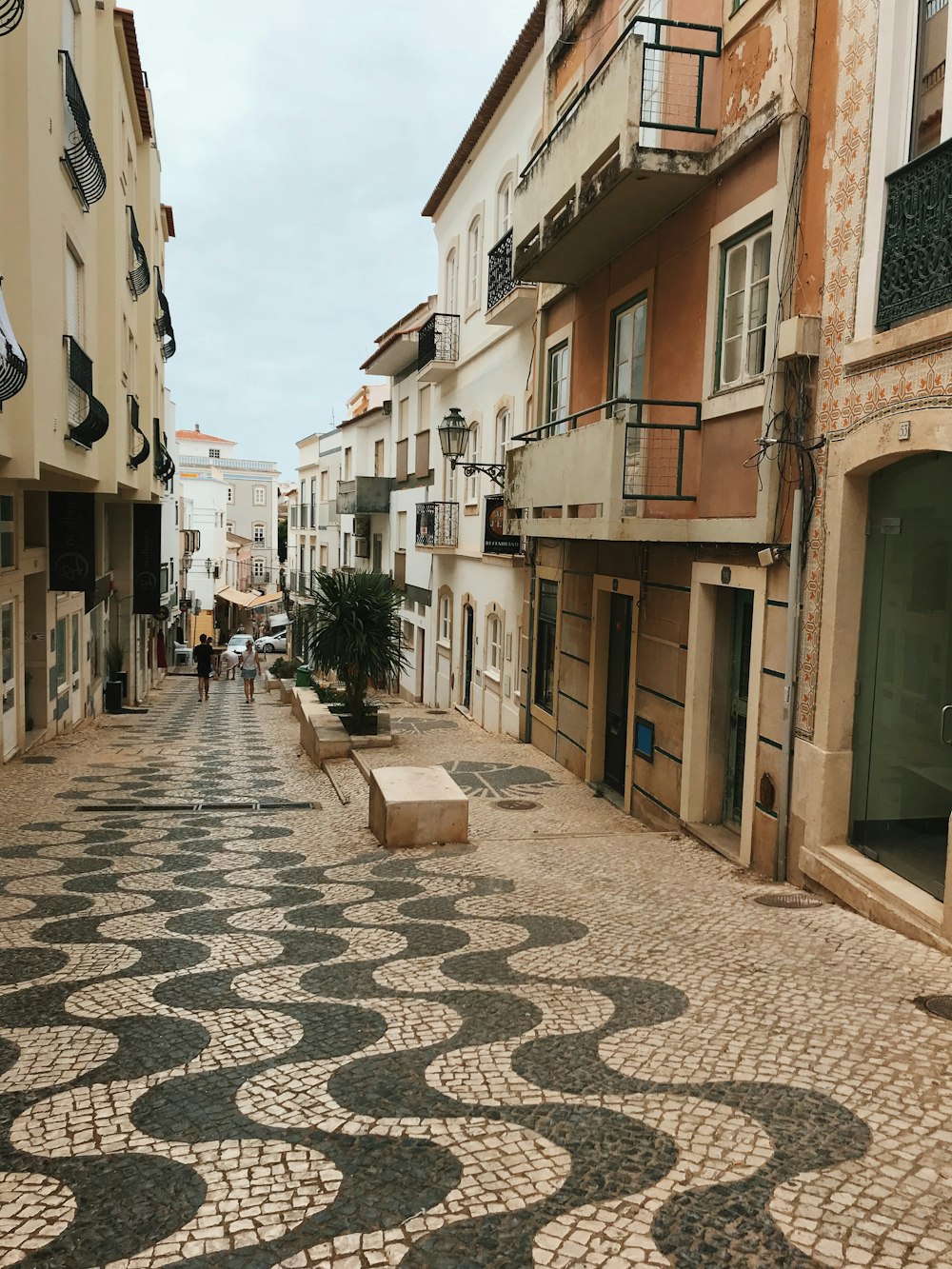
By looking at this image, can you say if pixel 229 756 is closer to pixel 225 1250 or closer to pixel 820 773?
pixel 820 773

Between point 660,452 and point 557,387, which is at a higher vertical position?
point 557,387

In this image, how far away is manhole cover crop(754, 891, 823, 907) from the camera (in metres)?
6.93

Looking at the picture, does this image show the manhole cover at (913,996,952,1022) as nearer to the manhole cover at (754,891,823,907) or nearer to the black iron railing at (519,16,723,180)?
the manhole cover at (754,891,823,907)

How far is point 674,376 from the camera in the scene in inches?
395

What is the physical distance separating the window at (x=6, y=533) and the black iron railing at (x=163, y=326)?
495 inches

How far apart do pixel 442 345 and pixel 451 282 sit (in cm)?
173

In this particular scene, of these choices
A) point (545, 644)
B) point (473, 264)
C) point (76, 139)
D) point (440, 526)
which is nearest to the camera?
point (76, 139)

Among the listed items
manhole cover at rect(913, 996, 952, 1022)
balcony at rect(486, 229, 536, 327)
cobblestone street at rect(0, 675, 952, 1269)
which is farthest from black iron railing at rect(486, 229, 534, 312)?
manhole cover at rect(913, 996, 952, 1022)

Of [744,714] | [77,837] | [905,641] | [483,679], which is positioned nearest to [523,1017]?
[905,641]

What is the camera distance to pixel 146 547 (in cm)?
2380

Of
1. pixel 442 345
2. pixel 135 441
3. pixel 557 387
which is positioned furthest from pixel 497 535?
pixel 135 441

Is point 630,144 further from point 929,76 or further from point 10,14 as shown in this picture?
point 10,14

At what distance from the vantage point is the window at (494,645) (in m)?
18.1

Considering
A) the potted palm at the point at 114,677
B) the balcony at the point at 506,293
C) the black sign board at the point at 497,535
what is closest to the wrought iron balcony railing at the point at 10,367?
the balcony at the point at 506,293
